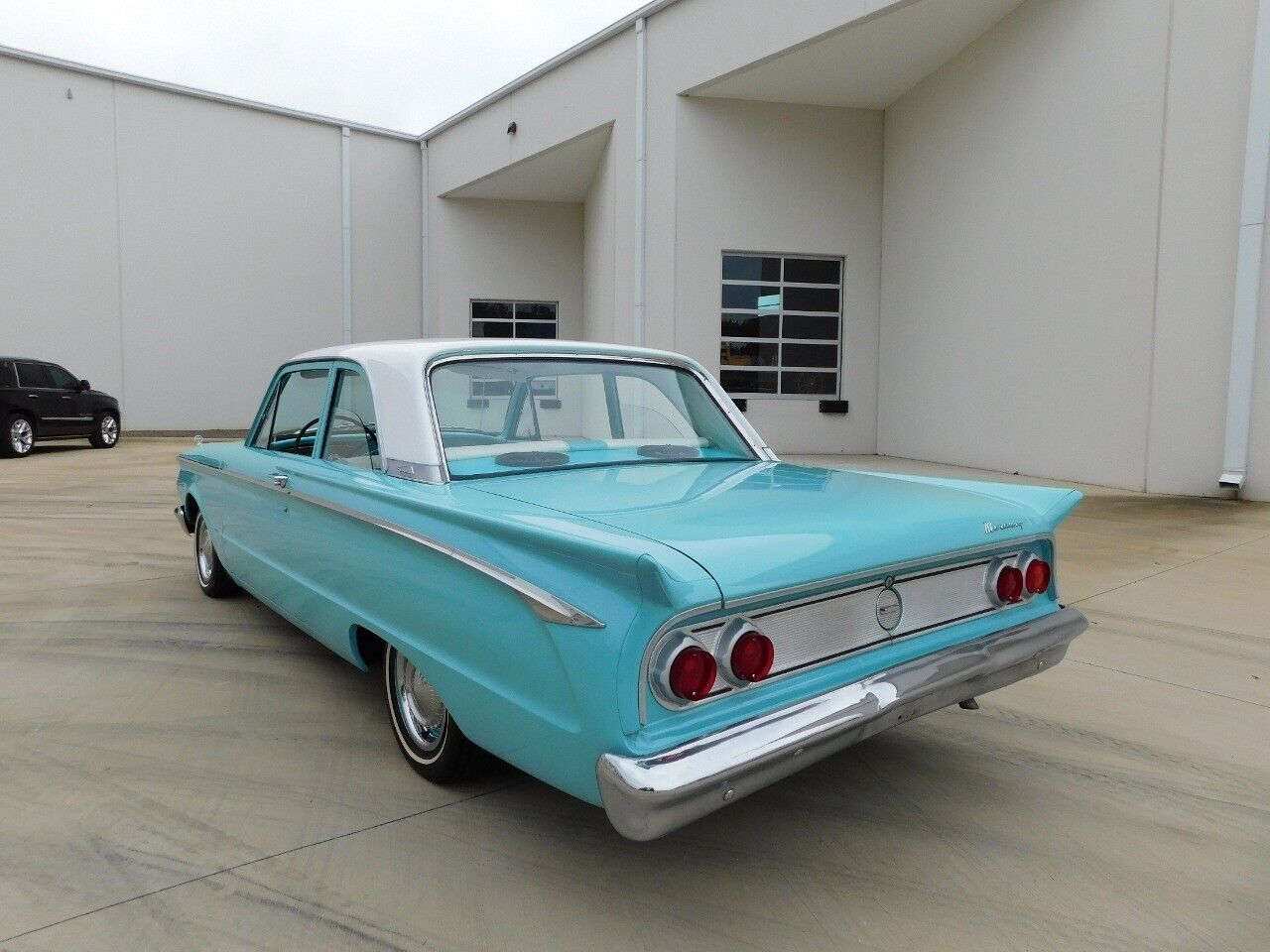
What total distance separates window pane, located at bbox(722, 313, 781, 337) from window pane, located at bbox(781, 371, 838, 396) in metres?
0.66

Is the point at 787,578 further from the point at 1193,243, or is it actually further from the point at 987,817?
the point at 1193,243

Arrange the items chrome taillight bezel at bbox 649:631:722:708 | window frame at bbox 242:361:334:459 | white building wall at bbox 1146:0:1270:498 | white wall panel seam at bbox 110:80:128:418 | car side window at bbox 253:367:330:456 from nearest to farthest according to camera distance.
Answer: chrome taillight bezel at bbox 649:631:722:708, window frame at bbox 242:361:334:459, car side window at bbox 253:367:330:456, white building wall at bbox 1146:0:1270:498, white wall panel seam at bbox 110:80:128:418

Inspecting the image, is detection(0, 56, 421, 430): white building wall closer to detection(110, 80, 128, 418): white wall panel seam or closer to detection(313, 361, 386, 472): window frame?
detection(110, 80, 128, 418): white wall panel seam

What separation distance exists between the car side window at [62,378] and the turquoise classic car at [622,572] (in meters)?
12.3

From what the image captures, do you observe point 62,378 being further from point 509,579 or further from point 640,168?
point 509,579

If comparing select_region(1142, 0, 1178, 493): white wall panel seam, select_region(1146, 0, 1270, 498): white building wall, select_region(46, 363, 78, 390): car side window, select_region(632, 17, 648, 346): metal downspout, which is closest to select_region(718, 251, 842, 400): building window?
select_region(632, 17, 648, 346): metal downspout

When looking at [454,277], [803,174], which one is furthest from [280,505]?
[454,277]

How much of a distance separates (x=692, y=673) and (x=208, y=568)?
3.79m

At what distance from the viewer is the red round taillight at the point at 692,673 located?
1873mm

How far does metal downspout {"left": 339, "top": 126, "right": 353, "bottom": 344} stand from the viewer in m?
17.9

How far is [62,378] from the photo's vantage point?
1381 centimetres

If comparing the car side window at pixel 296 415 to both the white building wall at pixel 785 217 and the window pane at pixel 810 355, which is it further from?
the window pane at pixel 810 355

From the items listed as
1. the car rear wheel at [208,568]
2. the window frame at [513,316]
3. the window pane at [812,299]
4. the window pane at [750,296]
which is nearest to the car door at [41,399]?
the window frame at [513,316]

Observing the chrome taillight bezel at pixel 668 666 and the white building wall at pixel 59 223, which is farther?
the white building wall at pixel 59 223
